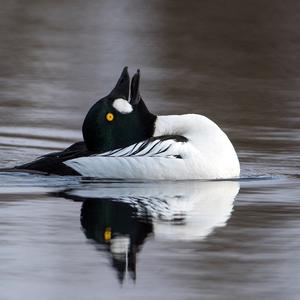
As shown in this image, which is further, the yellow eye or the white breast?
the yellow eye

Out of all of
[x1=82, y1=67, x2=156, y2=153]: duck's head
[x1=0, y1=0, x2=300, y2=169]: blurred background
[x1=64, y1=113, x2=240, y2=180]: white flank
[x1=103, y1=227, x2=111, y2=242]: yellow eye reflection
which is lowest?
[x1=103, y1=227, x2=111, y2=242]: yellow eye reflection

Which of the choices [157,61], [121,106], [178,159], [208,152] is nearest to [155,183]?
[178,159]

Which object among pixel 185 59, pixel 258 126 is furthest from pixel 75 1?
pixel 258 126

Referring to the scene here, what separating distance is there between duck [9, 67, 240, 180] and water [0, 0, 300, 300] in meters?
0.15

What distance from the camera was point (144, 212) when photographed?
9367 millimetres

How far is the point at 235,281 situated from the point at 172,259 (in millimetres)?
656

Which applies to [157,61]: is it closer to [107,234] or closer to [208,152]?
[208,152]

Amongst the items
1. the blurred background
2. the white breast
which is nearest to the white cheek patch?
the white breast

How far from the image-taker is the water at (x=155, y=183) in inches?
292

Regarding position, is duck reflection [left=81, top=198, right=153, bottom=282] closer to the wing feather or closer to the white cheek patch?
the wing feather

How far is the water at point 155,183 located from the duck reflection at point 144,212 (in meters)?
0.02

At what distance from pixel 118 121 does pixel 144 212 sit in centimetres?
180

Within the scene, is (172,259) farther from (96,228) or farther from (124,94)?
(124,94)

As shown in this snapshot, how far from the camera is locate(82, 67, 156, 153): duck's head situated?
35.9 feet
